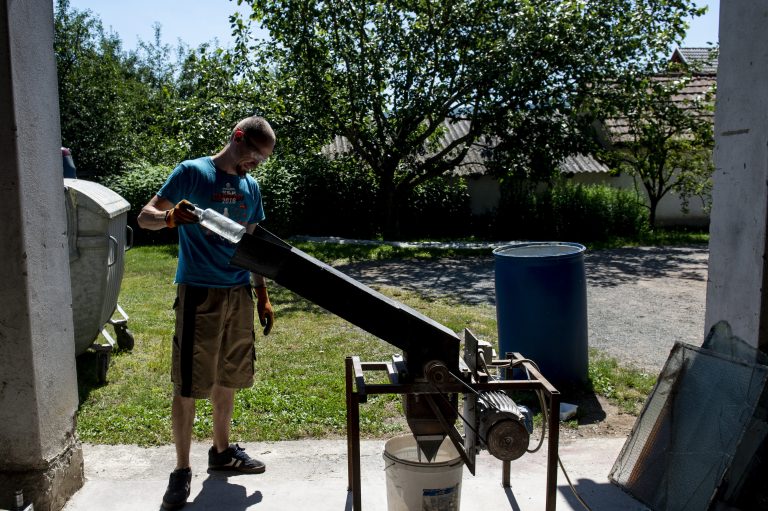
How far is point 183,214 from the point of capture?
9.83 ft

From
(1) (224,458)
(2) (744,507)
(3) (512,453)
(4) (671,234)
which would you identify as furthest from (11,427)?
(4) (671,234)

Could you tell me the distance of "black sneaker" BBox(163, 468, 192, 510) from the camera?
3.55 m

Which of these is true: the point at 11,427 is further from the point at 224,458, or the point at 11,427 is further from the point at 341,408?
the point at 341,408

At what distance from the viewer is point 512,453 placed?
2852 mm

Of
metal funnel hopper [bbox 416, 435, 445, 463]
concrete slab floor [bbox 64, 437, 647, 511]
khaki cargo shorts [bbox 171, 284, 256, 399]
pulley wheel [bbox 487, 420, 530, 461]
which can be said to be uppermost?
khaki cargo shorts [bbox 171, 284, 256, 399]

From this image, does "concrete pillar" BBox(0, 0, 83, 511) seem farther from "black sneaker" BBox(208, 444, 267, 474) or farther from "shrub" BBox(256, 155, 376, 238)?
"shrub" BBox(256, 155, 376, 238)

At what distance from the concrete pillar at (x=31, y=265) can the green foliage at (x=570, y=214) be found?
16069mm

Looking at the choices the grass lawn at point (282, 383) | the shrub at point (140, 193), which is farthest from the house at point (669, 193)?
the grass lawn at point (282, 383)

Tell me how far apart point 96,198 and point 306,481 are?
10.2 feet

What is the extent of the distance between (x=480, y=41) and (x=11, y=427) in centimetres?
1367

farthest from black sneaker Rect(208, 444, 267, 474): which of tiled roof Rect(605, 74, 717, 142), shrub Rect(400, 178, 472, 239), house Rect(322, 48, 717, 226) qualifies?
tiled roof Rect(605, 74, 717, 142)

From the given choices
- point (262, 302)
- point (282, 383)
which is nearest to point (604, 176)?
point (282, 383)

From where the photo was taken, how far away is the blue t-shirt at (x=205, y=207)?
3.56 m

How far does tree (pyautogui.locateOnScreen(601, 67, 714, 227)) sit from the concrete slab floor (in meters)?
13.0
